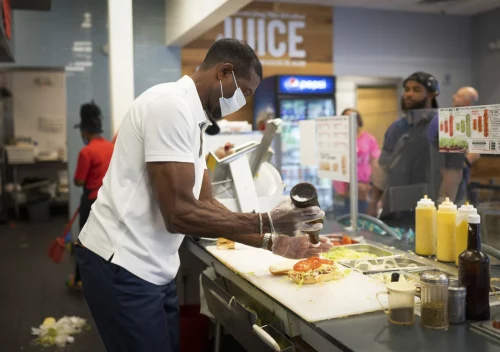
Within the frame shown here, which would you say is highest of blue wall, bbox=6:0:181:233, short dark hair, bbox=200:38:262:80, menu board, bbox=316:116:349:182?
blue wall, bbox=6:0:181:233

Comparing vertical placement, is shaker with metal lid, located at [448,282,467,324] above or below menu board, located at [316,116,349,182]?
below

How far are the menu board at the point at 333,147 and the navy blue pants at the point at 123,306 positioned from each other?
150cm

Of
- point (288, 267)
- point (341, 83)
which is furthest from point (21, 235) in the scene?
point (288, 267)

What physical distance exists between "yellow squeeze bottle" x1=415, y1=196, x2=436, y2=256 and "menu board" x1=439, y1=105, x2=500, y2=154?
0.27 m

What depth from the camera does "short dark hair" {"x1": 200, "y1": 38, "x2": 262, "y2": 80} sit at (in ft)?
6.25

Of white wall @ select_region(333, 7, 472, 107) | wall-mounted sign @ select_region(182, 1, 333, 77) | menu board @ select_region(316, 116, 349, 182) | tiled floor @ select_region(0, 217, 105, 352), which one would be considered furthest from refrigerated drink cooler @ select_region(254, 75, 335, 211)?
menu board @ select_region(316, 116, 349, 182)

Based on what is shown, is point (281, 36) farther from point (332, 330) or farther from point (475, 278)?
point (332, 330)

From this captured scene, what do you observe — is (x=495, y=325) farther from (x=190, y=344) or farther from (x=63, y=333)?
(x=63, y=333)

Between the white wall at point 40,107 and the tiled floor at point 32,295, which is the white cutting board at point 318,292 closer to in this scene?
the tiled floor at point 32,295

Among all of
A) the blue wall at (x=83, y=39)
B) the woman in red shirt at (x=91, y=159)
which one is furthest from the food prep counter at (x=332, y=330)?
the blue wall at (x=83, y=39)

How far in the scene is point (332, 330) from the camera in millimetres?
1463

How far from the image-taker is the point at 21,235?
8.06 metres

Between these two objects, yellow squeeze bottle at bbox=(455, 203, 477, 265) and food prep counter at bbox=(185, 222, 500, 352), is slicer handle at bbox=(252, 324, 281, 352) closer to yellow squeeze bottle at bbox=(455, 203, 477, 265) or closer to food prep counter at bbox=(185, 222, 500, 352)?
food prep counter at bbox=(185, 222, 500, 352)

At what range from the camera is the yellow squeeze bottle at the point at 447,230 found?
2.09 metres
